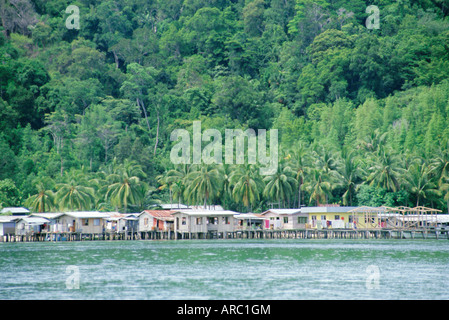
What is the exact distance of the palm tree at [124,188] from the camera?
7738 cm

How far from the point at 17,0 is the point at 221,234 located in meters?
76.0

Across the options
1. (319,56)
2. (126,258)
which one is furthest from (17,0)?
(126,258)

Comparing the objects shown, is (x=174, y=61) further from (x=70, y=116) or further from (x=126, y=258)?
(x=126, y=258)

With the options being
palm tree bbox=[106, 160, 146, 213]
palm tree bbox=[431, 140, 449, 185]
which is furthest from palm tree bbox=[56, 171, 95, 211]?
palm tree bbox=[431, 140, 449, 185]

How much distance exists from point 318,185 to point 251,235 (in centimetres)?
869

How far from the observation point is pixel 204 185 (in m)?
77.1

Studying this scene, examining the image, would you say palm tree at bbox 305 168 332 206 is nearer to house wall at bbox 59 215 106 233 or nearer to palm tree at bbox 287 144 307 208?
palm tree at bbox 287 144 307 208

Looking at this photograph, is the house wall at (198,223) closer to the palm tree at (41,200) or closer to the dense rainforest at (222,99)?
the dense rainforest at (222,99)

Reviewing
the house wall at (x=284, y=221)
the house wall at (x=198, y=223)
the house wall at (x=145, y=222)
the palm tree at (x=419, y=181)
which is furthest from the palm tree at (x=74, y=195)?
the palm tree at (x=419, y=181)

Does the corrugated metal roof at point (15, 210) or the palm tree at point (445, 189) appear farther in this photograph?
the corrugated metal roof at point (15, 210)

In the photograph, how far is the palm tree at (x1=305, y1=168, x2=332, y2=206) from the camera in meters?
77.5

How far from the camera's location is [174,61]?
126625 millimetres

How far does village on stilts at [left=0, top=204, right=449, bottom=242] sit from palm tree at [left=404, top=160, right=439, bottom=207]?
2116 millimetres

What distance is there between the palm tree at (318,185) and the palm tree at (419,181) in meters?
8.08
